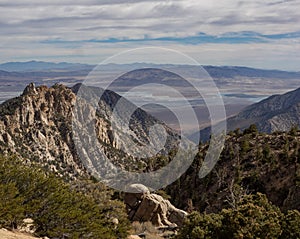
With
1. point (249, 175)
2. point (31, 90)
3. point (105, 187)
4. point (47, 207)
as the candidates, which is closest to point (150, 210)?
point (105, 187)

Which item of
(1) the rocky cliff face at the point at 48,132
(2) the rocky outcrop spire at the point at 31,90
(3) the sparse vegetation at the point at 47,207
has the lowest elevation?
(1) the rocky cliff face at the point at 48,132

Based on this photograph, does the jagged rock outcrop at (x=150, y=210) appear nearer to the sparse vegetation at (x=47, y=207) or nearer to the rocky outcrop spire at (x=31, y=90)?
the sparse vegetation at (x=47, y=207)

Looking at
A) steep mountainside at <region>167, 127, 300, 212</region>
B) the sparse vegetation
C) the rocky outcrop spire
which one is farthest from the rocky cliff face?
the sparse vegetation

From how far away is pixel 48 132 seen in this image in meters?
110

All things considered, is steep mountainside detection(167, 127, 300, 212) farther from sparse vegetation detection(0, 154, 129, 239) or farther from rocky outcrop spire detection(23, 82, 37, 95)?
rocky outcrop spire detection(23, 82, 37, 95)

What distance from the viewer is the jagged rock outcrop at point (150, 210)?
125ft

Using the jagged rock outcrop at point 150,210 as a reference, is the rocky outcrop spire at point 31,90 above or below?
above

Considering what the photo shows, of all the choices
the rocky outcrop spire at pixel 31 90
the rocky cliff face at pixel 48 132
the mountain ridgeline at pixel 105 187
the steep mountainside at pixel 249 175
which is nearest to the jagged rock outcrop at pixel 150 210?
the mountain ridgeline at pixel 105 187

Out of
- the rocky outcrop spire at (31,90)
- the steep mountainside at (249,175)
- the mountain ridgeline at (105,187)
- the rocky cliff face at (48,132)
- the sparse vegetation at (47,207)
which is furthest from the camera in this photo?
the rocky outcrop spire at (31,90)

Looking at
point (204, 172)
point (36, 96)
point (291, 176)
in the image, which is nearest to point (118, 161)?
point (36, 96)

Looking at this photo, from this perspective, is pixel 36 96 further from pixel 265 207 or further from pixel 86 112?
pixel 265 207

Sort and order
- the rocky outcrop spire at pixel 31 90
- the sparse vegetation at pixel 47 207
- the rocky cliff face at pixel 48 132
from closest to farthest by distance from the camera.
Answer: the sparse vegetation at pixel 47 207 → the rocky cliff face at pixel 48 132 → the rocky outcrop spire at pixel 31 90

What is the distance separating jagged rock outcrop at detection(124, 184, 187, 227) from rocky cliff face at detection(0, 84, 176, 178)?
50632 mm

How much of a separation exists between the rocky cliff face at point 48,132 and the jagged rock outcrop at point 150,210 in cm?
5063
